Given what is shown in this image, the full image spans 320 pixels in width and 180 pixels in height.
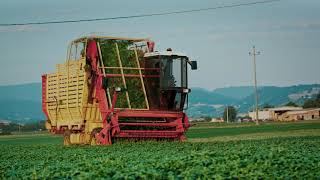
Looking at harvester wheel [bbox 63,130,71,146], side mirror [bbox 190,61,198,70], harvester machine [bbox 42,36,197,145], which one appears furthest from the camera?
harvester wheel [bbox 63,130,71,146]

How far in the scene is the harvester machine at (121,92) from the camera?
24219 mm

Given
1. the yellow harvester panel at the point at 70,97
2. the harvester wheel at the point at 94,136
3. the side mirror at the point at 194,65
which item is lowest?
the harvester wheel at the point at 94,136

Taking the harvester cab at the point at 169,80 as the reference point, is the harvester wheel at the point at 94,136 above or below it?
below

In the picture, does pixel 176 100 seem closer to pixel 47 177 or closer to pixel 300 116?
pixel 47 177

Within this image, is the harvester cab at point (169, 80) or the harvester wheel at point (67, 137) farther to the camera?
the harvester wheel at point (67, 137)

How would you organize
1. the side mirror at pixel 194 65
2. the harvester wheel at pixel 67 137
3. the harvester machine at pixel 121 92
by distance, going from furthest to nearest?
the harvester wheel at pixel 67 137 < the side mirror at pixel 194 65 < the harvester machine at pixel 121 92

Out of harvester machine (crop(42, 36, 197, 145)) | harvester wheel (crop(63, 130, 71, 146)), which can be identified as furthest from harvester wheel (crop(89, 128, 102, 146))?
harvester wheel (crop(63, 130, 71, 146))

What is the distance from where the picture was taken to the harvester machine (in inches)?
953

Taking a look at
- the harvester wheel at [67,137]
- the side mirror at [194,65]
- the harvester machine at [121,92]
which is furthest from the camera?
the harvester wheel at [67,137]

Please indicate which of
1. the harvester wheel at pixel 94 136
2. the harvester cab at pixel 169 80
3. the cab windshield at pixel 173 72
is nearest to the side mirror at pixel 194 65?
the harvester cab at pixel 169 80

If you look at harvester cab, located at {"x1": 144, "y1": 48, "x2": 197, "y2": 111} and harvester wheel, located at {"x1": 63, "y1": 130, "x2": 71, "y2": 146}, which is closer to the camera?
harvester cab, located at {"x1": 144, "y1": 48, "x2": 197, "y2": 111}

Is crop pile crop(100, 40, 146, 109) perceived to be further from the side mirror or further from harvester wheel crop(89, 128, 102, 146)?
the side mirror

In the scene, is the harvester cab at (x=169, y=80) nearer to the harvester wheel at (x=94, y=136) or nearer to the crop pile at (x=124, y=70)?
the crop pile at (x=124, y=70)

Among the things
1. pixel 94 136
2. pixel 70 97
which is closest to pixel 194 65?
pixel 94 136
